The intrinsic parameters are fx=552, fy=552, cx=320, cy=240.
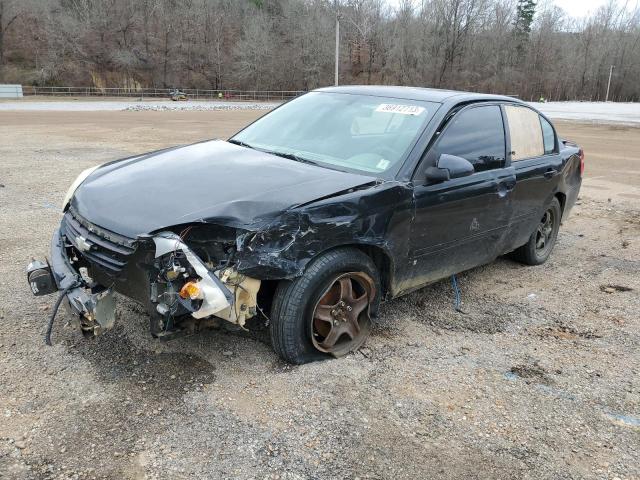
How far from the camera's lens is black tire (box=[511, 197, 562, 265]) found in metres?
5.66

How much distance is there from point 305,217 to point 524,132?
291 centimetres

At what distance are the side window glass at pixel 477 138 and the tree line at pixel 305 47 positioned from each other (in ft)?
194

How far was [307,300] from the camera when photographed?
3.27 meters

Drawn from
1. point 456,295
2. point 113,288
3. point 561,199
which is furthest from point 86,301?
point 561,199

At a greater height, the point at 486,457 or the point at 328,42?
the point at 328,42

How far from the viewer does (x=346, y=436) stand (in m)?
2.87

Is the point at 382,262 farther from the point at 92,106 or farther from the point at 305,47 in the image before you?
the point at 305,47

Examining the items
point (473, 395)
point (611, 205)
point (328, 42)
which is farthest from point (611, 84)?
point (473, 395)

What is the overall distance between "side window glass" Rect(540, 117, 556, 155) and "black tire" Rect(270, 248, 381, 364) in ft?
9.64

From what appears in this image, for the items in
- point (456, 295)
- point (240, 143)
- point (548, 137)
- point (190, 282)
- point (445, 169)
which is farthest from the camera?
point (548, 137)

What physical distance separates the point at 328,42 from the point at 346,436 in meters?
87.3

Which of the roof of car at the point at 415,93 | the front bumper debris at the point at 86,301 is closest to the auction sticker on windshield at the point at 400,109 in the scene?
the roof of car at the point at 415,93

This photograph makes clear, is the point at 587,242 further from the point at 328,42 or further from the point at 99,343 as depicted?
the point at 328,42

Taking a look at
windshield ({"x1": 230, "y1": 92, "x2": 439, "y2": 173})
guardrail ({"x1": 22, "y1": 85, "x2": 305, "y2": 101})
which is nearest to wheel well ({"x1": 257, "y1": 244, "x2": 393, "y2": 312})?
windshield ({"x1": 230, "y1": 92, "x2": 439, "y2": 173})
